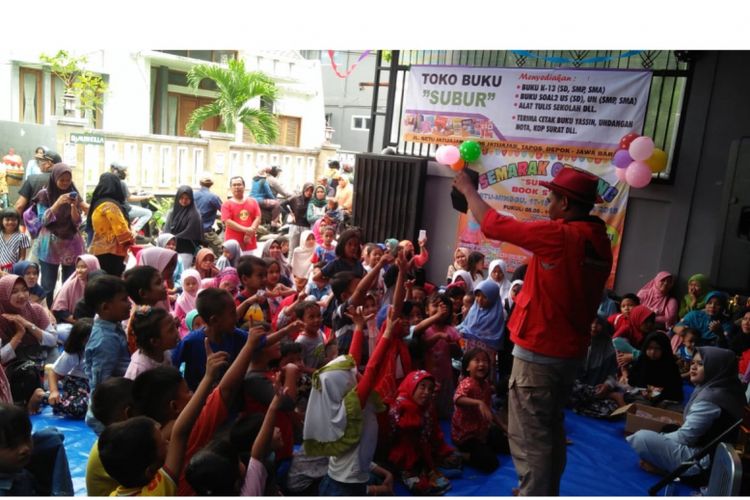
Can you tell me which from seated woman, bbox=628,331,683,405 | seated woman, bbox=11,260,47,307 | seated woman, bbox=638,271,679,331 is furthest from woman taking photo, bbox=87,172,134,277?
seated woman, bbox=638,271,679,331

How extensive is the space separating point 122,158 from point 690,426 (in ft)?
32.2

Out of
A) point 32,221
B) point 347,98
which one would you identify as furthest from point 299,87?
point 32,221

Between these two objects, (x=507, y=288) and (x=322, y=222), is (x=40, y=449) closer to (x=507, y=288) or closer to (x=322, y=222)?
(x=507, y=288)

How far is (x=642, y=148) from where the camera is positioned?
21.0ft

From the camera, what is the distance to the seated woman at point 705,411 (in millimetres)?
3672

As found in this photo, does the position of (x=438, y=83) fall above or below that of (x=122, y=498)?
above

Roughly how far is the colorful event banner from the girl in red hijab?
4.07m

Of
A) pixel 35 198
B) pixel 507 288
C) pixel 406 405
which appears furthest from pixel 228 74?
pixel 406 405

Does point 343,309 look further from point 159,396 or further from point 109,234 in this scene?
point 109,234

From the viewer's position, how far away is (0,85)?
13.9 meters

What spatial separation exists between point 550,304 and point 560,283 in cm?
10

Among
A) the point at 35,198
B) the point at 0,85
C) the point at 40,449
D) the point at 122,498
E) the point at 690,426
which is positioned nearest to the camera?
the point at 122,498

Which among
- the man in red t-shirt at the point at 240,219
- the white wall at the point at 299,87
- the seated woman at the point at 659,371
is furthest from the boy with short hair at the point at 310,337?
the white wall at the point at 299,87

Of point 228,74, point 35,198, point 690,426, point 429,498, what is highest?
point 228,74
